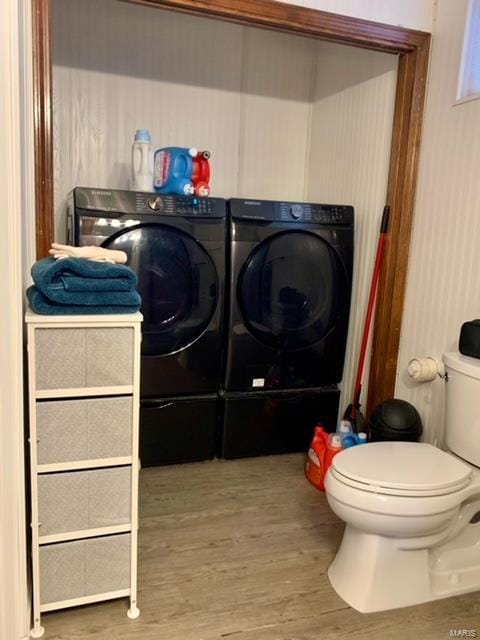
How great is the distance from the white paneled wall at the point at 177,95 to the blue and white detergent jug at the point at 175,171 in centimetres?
50

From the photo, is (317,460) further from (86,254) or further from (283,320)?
(86,254)

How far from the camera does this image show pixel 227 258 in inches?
91.6

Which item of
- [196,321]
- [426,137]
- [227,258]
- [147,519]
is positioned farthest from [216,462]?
[426,137]

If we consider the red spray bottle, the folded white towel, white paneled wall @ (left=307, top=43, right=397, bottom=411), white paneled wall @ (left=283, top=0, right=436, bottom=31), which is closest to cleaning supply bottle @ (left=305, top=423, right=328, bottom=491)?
the red spray bottle

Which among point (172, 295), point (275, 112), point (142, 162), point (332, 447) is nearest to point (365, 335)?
point (332, 447)

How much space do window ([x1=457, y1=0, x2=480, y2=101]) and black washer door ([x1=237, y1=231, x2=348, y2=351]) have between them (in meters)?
0.86

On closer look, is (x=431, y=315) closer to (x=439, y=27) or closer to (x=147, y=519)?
(x=439, y=27)

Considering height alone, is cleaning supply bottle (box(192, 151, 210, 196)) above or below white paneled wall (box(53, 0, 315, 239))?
below

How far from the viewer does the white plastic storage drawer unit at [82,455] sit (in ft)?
4.28

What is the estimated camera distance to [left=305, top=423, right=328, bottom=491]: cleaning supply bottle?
7.54 feet

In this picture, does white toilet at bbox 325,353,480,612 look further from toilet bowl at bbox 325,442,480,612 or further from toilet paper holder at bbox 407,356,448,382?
toilet paper holder at bbox 407,356,448,382

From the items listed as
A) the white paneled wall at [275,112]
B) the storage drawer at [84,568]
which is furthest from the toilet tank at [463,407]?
the white paneled wall at [275,112]

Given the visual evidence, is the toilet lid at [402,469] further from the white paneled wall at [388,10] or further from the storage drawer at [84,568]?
the white paneled wall at [388,10]

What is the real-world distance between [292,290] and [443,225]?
73cm
